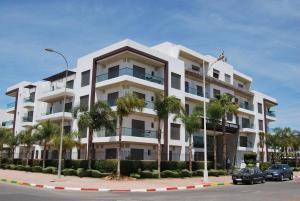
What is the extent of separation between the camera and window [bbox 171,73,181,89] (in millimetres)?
42438

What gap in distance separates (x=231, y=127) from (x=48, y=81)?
3015cm

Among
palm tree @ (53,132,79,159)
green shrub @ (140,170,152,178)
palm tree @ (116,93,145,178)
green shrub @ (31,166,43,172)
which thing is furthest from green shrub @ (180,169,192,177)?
green shrub @ (31,166,43,172)

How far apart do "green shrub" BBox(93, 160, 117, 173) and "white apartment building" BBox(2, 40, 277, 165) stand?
307 centimetres

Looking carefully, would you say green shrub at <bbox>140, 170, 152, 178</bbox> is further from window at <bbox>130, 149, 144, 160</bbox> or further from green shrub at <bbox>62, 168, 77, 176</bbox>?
green shrub at <bbox>62, 168, 77, 176</bbox>

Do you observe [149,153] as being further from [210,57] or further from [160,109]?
[210,57]

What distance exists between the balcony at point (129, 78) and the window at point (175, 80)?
1.85 m

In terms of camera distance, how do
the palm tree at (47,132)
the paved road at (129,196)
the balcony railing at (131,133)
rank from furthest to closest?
the palm tree at (47,132)
the balcony railing at (131,133)
the paved road at (129,196)

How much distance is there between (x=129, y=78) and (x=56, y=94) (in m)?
14.4

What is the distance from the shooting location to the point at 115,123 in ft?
111

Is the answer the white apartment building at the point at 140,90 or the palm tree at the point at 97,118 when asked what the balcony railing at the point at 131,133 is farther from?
the palm tree at the point at 97,118

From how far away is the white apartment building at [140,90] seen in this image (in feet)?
122

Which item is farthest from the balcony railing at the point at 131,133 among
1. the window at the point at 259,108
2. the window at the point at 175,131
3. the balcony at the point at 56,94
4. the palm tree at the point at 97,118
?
the window at the point at 259,108

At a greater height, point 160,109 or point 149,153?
point 160,109

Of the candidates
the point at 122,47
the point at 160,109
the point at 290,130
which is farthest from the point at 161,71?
the point at 290,130
